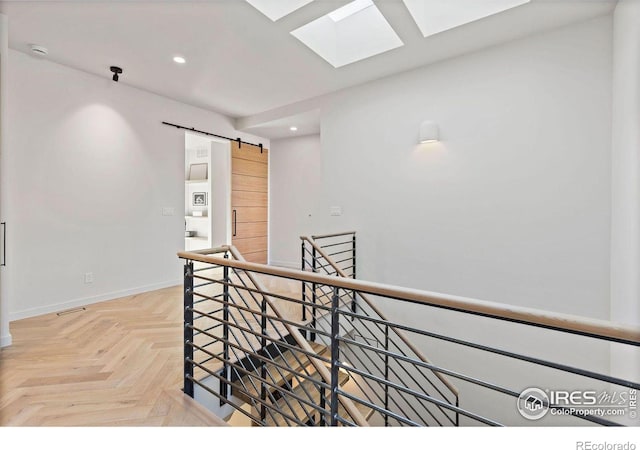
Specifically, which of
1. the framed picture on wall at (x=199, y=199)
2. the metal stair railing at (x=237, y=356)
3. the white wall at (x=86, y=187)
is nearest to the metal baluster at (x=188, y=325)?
the metal stair railing at (x=237, y=356)

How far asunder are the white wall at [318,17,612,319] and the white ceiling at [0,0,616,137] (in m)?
0.28

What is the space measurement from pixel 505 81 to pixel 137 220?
443 centimetres

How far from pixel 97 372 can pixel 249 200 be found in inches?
144

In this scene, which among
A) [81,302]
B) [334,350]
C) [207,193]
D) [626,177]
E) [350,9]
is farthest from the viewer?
[207,193]

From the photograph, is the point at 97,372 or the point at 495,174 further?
the point at 495,174

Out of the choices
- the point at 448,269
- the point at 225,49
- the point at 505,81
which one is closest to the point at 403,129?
the point at 505,81

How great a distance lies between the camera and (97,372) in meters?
2.03

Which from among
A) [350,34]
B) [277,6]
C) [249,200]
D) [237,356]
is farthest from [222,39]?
[249,200]

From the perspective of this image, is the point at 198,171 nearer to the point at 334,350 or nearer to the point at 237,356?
the point at 237,356

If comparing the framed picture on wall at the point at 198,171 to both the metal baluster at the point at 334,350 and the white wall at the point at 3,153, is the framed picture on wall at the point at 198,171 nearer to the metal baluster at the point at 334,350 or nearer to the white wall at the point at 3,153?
the white wall at the point at 3,153

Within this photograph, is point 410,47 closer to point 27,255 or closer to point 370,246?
point 370,246

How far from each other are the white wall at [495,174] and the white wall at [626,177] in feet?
0.37

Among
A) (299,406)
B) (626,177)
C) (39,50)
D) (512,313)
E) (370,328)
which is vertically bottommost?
(299,406)

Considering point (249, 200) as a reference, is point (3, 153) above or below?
above
